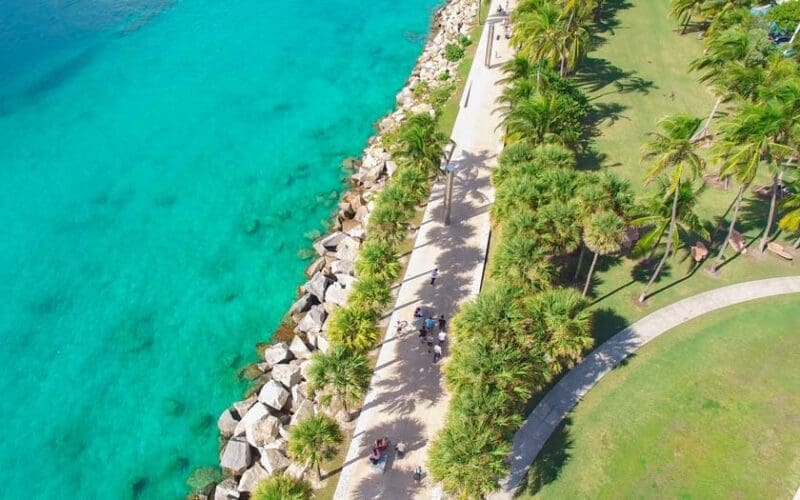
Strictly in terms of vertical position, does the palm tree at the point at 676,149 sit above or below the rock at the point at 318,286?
above

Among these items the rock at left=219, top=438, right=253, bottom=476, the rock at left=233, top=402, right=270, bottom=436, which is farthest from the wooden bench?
the rock at left=219, top=438, right=253, bottom=476

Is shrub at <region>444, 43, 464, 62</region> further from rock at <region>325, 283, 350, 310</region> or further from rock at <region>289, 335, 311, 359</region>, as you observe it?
rock at <region>289, 335, 311, 359</region>

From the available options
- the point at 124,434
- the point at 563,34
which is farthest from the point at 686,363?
the point at 124,434

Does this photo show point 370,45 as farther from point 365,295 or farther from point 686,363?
point 686,363

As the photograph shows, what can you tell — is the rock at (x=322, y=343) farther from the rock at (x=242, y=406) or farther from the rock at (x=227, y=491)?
the rock at (x=227, y=491)

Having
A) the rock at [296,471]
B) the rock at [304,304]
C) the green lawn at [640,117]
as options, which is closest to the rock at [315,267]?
the rock at [304,304]

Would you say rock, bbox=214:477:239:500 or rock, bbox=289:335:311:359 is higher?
rock, bbox=289:335:311:359
